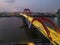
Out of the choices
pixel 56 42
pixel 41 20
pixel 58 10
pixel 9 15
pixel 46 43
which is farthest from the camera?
pixel 9 15

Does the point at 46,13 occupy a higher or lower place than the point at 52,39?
lower

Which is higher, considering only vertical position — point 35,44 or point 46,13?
point 35,44

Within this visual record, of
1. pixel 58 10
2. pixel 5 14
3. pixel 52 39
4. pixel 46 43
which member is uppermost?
pixel 52 39

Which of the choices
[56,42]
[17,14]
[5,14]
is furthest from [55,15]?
[56,42]

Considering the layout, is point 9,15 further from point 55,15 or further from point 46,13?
point 55,15

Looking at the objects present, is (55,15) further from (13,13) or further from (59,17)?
(13,13)

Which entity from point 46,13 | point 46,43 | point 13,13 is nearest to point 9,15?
point 13,13

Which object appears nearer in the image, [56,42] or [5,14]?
[56,42]

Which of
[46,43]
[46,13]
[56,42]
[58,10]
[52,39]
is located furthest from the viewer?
[46,13]

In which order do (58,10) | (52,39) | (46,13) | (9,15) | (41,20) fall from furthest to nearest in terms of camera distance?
(9,15)
(46,13)
(58,10)
(41,20)
(52,39)
